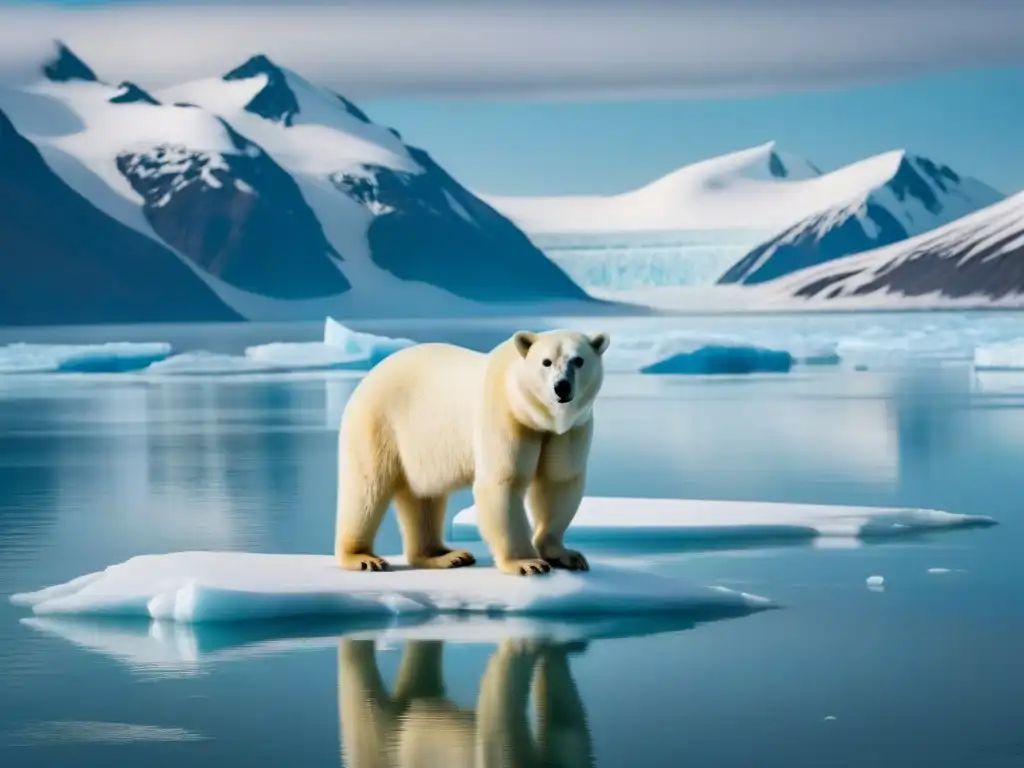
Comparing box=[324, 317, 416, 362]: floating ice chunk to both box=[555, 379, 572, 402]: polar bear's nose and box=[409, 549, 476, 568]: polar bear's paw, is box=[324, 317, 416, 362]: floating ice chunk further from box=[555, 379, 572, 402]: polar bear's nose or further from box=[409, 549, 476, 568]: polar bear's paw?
box=[555, 379, 572, 402]: polar bear's nose

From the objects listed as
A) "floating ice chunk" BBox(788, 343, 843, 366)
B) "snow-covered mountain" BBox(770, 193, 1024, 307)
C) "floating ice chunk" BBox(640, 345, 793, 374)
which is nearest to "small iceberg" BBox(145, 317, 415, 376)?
"floating ice chunk" BBox(640, 345, 793, 374)

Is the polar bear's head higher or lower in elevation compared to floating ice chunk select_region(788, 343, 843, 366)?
lower

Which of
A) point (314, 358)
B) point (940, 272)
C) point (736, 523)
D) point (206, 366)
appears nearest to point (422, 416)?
point (736, 523)

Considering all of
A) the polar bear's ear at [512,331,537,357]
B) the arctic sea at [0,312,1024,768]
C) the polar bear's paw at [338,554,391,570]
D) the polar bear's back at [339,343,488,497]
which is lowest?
the arctic sea at [0,312,1024,768]

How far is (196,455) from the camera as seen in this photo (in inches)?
723

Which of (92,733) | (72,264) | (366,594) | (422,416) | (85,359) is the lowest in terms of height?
(92,733)

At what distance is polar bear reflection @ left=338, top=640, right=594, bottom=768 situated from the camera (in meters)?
5.79

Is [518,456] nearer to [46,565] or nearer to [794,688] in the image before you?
[794,688]

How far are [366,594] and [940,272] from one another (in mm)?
171686

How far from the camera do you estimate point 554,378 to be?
7.40 metres

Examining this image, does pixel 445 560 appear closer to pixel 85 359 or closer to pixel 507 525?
pixel 507 525

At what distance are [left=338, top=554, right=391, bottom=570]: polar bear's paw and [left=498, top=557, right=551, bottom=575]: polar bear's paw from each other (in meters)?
0.75

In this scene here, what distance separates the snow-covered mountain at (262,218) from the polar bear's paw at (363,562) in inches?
6303

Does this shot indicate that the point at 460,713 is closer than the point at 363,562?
Yes
